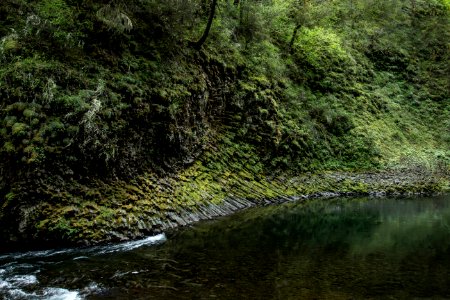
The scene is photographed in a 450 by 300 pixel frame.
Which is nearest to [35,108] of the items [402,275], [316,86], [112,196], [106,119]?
[106,119]

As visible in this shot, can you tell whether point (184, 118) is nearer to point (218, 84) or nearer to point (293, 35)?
point (218, 84)

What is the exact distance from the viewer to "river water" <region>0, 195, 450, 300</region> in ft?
25.9

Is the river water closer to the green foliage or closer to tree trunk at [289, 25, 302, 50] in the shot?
the green foliage

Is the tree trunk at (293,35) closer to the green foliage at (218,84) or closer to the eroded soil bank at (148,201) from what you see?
the green foliage at (218,84)

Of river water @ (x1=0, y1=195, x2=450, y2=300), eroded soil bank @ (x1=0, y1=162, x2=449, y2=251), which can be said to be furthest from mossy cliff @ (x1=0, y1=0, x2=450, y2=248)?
river water @ (x1=0, y1=195, x2=450, y2=300)

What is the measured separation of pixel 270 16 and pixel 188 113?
958cm

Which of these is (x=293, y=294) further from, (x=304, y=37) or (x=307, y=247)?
(x=304, y=37)

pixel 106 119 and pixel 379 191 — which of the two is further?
pixel 379 191

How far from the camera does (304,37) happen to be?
2772 cm

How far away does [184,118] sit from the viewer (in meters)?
16.3

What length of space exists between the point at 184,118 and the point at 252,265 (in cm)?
816

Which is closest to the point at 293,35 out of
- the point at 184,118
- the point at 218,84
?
the point at 218,84

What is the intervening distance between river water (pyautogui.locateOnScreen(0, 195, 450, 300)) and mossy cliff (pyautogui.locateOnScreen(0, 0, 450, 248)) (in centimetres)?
135

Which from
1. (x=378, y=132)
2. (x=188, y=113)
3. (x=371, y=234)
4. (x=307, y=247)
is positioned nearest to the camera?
(x=307, y=247)
